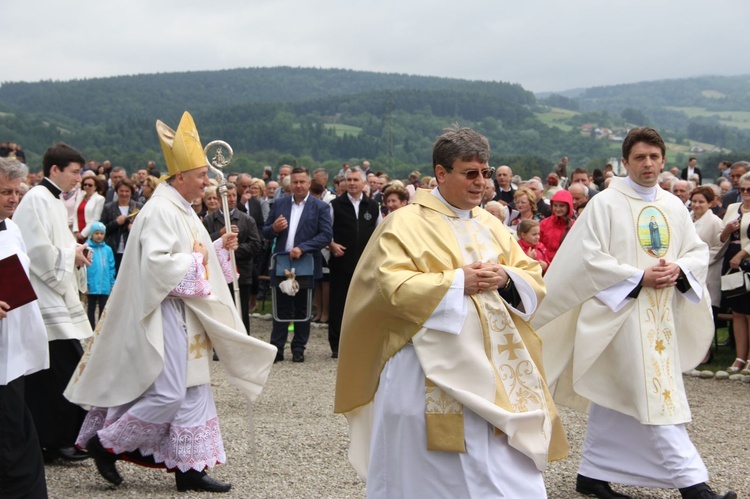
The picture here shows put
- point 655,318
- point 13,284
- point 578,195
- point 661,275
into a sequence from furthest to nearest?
point 578,195 < point 655,318 < point 661,275 < point 13,284

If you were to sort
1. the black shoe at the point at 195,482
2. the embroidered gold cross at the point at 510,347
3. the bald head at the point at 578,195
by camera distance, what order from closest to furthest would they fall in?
the embroidered gold cross at the point at 510,347, the black shoe at the point at 195,482, the bald head at the point at 578,195

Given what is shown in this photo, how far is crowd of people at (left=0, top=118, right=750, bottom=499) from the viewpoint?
455 centimetres

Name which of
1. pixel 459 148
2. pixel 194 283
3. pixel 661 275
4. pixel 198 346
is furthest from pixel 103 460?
pixel 661 275

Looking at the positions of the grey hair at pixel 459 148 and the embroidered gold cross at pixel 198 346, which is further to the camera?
the embroidered gold cross at pixel 198 346

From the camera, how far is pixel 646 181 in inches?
249

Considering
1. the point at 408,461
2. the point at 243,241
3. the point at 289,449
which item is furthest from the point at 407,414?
the point at 243,241

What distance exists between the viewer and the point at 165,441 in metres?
6.30

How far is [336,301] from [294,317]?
2.31ft

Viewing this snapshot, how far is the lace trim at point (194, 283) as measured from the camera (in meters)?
6.19

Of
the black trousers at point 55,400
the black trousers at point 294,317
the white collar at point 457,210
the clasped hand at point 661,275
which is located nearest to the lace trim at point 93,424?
the black trousers at point 55,400

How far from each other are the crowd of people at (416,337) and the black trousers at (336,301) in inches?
171

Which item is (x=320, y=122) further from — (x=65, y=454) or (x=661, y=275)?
(x=661, y=275)

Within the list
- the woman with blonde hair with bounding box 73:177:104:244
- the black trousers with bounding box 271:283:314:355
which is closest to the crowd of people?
the black trousers with bounding box 271:283:314:355

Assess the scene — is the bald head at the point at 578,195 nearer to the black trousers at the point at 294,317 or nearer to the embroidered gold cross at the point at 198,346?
the black trousers at the point at 294,317
